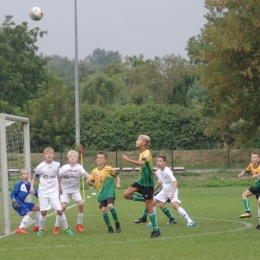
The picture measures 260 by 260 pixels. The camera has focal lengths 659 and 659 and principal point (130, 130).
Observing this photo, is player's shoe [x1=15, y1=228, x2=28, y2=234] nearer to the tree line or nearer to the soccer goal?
the soccer goal

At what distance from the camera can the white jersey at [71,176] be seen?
44.8 feet

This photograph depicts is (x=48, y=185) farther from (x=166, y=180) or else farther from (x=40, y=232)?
(x=166, y=180)

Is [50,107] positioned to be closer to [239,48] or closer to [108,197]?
[239,48]

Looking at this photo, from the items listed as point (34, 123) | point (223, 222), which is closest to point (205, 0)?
point (34, 123)

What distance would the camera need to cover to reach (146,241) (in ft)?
37.5

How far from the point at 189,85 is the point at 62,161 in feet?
93.4

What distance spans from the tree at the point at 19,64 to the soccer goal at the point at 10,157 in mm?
34791

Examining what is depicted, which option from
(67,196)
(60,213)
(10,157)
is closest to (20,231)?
(60,213)

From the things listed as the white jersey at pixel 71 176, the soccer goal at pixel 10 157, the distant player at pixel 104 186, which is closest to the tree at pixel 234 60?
the soccer goal at pixel 10 157

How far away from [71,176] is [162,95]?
196 ft

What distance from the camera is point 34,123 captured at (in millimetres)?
42719

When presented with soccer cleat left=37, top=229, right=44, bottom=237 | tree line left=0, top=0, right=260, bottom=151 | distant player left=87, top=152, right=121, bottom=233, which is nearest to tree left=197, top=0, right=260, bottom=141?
tree line left=0, top=0, right=260, bottom=151

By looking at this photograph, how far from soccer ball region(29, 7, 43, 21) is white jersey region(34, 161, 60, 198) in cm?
1521

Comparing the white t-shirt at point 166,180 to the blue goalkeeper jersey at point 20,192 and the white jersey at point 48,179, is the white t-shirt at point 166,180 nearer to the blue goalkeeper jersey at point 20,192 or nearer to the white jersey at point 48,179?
the white jersey at point 48,179
